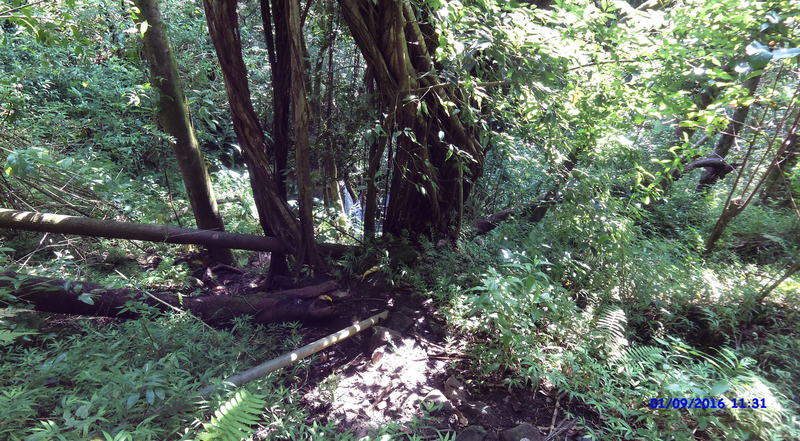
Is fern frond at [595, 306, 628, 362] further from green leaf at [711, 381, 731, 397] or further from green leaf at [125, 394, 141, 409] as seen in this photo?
green leaf at [125, 394, 141, 409]

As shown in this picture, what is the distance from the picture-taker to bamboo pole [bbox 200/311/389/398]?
2.01 m

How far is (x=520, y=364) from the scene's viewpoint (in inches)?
91.3

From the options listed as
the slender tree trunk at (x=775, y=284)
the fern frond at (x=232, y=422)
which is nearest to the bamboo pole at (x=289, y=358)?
the fern frond at (x=232, y=422)

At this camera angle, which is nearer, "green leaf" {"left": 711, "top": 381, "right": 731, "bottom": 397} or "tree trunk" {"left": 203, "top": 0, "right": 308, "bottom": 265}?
"green leaf" {"left": 711, "top": 381, "right": 731, "bottom": 397}

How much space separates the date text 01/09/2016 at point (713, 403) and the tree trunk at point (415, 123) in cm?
188

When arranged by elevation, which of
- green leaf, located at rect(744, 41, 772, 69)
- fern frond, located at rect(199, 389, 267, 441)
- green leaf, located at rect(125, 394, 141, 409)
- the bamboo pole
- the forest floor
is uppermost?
green leaf, located at rect(744, 41, 772, 69)

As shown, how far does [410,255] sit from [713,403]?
7.36ft

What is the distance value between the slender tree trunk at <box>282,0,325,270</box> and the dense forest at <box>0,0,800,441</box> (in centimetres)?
2

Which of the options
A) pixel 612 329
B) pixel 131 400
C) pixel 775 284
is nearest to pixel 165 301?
pixel 131 400

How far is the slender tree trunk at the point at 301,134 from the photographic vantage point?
263 cm

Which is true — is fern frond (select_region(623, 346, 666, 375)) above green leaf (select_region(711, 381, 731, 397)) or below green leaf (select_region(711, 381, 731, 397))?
below

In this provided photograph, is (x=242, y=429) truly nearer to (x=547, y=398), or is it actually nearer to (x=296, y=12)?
(x=547, y=398)

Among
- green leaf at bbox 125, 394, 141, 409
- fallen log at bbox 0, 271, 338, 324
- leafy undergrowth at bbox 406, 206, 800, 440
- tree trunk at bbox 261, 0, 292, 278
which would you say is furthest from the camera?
tree trunk at bbox 261, 0, 292, 278

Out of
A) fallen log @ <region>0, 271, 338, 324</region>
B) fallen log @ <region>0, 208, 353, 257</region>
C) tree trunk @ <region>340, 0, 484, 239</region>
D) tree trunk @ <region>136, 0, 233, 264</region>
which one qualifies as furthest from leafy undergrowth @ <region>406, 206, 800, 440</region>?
tree trunk @ <region>136, 0, 233, 264</region>
